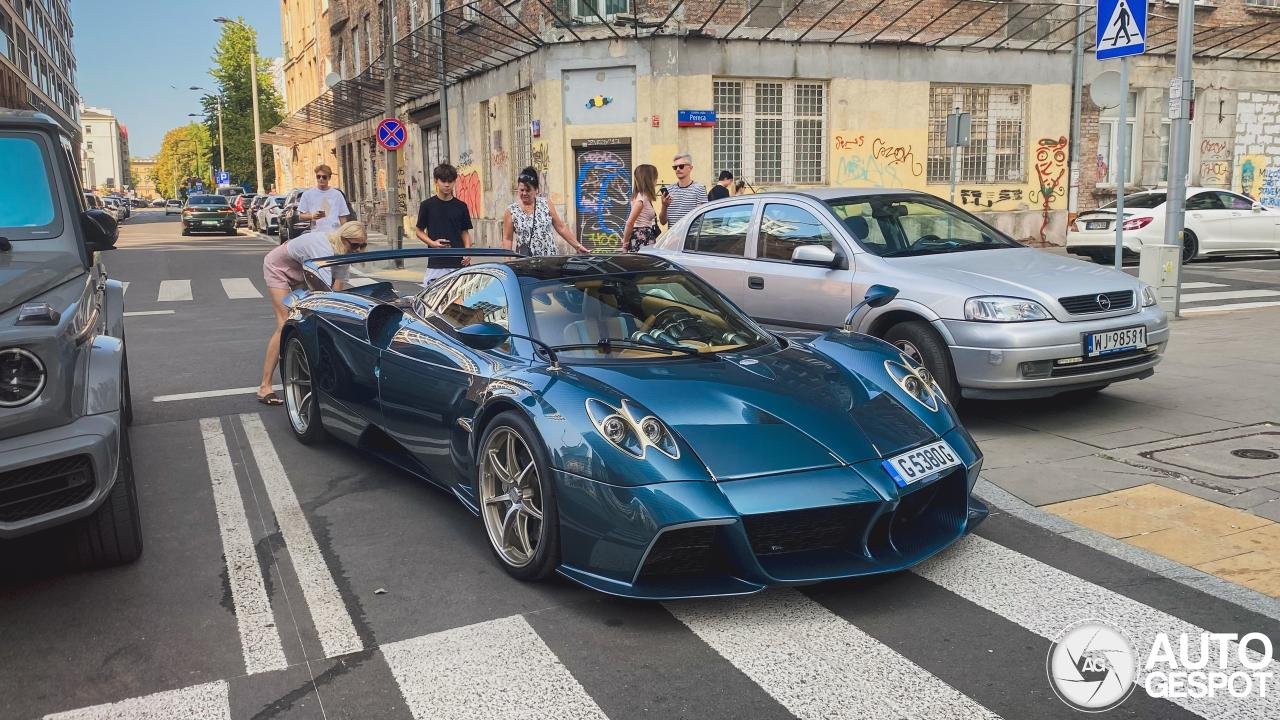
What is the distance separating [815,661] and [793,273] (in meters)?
4.33

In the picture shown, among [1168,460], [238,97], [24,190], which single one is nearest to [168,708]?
[24,190]

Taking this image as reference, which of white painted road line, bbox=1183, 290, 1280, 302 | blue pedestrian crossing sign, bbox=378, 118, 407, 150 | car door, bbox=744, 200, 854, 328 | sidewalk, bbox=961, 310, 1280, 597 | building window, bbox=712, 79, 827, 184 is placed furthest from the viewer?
building window, bbox=712, 79, 827, 184

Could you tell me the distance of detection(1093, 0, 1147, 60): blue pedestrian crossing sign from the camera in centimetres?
997

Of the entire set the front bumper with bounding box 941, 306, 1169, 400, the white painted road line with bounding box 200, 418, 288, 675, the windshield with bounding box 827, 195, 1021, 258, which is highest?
the windshield with bounding box 827, 195, 1021, 258

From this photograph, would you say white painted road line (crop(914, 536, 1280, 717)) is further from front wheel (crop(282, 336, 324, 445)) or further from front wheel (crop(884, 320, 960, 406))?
front wheel (crop(282, 336, 324, 445))

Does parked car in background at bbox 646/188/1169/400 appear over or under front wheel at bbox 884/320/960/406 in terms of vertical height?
over

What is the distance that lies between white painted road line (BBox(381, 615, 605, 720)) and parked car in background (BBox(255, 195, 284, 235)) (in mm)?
33614

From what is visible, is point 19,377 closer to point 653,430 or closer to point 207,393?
point 653,430

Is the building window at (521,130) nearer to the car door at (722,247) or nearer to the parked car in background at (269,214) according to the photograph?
the car door at (722,247)

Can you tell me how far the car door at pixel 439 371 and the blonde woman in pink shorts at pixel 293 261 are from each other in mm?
2451

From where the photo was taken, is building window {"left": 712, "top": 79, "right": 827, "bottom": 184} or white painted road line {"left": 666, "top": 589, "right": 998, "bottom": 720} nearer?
white painted road line {"left": 666, "top": 589, "right": 998, "bottom": 720}

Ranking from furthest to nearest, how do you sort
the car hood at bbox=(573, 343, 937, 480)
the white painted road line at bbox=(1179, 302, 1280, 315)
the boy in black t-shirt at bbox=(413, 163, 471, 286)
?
the white painted road line at bbox=(1179, 302, 1280, 315) < the boy in black t-shirt at bbox=(413, 163, 471, 286) < the car hood at bbox=(573, 343, 937, 480)

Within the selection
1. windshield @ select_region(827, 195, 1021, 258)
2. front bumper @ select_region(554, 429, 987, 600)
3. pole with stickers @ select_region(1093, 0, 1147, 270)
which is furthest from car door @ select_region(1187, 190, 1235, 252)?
front bumper @ select_region(554, 429, 987, 600)

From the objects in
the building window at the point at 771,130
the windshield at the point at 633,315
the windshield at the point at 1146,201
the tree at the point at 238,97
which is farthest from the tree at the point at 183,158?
the windshield at the point at 633,315
